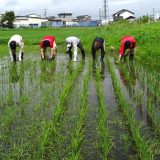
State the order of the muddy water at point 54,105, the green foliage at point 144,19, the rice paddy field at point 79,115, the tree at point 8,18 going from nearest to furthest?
1. the rice paddy field at point 79,115
2. the muddy water at point 54,105
3. the green foliage at point 144,19
4. the tree at point 8,18

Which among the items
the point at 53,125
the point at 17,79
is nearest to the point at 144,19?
the point at 17,79

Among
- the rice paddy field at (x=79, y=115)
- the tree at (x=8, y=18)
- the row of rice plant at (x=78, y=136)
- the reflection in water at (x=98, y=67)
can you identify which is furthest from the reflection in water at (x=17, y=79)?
the tree at (x=8, y=18)

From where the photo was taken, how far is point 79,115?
5.42 meters

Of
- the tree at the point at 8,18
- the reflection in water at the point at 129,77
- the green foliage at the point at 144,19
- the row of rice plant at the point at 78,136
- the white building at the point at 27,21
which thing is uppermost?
the white building at the point at 27,21

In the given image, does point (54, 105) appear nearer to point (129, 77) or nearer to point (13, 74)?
point (129, 77)

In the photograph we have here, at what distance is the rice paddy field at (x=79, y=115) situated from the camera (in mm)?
4117

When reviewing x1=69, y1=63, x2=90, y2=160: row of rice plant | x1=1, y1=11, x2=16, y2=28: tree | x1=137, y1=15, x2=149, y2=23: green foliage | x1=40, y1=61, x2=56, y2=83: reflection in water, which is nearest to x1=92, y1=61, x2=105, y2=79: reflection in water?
x1=40, y1=61, x2=56, y2=83: reflection in water

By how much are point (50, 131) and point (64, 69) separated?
5886 millimetres

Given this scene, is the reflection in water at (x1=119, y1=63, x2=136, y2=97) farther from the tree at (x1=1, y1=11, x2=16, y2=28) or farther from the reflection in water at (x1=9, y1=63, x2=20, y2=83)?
the tree at (x1=1, y1=11, x2=16, y2=28)

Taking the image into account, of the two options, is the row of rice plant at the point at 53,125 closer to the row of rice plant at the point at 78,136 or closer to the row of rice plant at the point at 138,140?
the row of rice plant at the point at 78,136

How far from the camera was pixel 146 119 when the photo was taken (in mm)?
5348

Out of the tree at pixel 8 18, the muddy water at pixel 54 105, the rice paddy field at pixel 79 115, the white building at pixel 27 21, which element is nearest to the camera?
the rice paddy field at pixel 79 115

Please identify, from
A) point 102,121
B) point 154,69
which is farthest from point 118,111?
point 154,69

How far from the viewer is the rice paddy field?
412 centimetres
